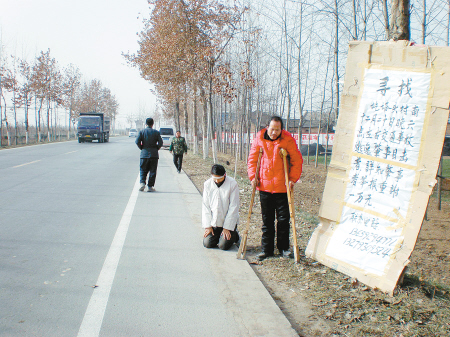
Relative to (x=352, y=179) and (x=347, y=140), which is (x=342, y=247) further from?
(x=347, y=140)

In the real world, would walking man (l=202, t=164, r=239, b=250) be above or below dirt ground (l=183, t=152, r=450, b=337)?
above

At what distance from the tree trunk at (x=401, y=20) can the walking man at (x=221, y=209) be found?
2945mm

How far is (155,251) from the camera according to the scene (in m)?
4.87

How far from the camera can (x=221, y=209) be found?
5.07 meters

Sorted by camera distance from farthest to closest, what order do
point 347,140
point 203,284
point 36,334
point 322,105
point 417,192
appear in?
point 322,105 < point 347,140 < point 203,284 < point 417,192 < point 36,334

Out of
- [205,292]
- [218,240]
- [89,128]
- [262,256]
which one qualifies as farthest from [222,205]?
[89,128]

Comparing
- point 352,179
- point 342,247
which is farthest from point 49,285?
point 352,179

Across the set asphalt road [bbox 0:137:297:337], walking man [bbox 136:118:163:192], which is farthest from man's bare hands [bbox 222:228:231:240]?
walking man [bbox 136:118:163:192]

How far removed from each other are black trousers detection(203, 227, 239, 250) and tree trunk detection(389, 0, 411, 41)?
3.48 m

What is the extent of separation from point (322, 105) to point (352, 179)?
598 inches

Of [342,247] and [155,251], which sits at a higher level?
[342,247]

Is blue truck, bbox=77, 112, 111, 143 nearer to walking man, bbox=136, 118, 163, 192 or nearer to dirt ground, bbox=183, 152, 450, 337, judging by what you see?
walking man, bbox=136, 118, 163, 192

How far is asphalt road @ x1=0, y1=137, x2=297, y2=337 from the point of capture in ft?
9.96

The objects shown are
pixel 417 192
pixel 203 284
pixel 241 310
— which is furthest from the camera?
pixel 203 284
